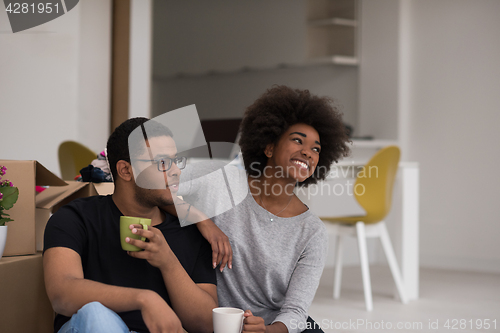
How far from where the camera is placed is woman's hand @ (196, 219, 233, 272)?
1.20m

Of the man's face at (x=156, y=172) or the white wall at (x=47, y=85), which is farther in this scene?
the white wall at (x=47, y=85)

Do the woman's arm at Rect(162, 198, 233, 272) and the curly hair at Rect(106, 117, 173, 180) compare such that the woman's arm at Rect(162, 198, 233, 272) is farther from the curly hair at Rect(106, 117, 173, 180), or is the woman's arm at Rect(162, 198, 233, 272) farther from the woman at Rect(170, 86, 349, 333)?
the curly hair at Rect(106, 117, 173, 180)

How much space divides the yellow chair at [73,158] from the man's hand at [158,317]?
1668 millimetres

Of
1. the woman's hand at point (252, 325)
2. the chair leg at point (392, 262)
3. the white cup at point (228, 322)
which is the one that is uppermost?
the white cup at point (228, 322)

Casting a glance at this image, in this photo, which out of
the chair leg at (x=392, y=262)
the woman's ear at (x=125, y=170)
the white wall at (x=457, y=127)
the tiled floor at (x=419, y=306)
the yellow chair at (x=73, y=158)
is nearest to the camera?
the woman's ear at (x=125, y=170)

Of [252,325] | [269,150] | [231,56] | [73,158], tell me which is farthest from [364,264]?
[231,56]

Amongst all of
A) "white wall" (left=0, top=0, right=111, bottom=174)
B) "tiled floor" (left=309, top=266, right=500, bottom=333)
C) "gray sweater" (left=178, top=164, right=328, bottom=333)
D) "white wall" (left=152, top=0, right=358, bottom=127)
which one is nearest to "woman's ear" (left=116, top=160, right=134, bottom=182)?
"gray sweater" (left=178, top=164, right=328, bottom=333)

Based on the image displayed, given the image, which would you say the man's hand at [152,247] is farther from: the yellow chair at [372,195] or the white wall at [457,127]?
the white wall at [457,127]

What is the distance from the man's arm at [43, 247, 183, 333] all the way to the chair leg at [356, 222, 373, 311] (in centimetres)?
182

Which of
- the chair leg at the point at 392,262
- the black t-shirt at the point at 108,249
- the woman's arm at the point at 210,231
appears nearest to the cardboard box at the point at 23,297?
the black t-shirt at the point at 108,249

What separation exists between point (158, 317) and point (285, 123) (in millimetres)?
694

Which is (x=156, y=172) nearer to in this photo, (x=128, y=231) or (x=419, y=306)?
(x=128, y=231)

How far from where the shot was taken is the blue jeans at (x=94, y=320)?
95 cm

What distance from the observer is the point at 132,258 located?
1149mm
